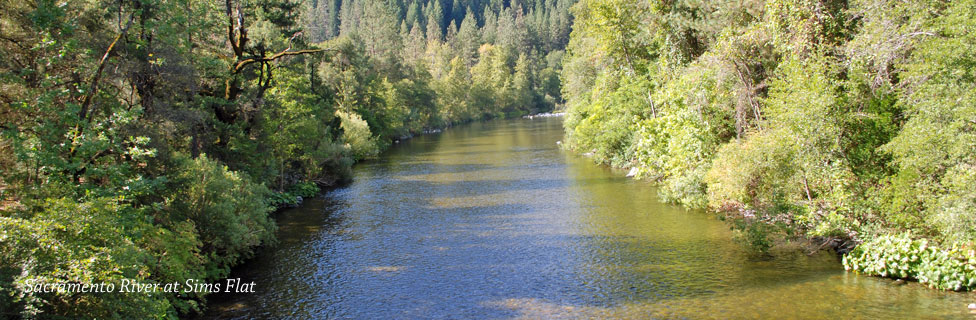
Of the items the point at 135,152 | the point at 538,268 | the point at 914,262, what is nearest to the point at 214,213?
the point at 135,152

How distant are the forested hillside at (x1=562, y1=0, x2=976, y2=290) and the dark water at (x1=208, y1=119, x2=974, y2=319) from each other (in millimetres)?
1064

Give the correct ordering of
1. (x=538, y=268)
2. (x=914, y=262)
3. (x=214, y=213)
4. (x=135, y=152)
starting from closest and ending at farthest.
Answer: (x=135, y=152)
(x=914, y=262)
(x=214, y=213)
(x=538, y=268)

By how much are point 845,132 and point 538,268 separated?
10.6 m

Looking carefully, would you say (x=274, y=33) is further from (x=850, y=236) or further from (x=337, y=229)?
(x=850, y=236)

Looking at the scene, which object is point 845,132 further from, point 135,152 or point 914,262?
point 135,152

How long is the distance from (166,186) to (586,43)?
36.6 meters

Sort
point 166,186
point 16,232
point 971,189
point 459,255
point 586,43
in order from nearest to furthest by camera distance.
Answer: point 16,232 → point 971,189 → point 166,186 → point 459,255 → point 586,43

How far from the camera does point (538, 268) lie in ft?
60.5

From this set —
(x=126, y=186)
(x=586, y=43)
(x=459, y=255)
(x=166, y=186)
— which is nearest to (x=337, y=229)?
A: (x=459, y=255)

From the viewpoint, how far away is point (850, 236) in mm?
17172

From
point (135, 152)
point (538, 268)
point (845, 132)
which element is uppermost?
point (135, 152)

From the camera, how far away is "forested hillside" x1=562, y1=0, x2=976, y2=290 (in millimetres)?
14469

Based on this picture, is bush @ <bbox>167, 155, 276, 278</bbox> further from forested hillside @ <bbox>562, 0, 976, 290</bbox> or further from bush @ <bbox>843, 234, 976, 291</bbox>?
bush @ <bbox>843, 234, 976, 291</bbox>

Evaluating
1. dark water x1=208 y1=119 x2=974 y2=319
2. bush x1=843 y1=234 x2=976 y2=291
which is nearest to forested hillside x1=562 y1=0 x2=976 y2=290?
bush x1=843 y1=234 x2=976 y2=291
